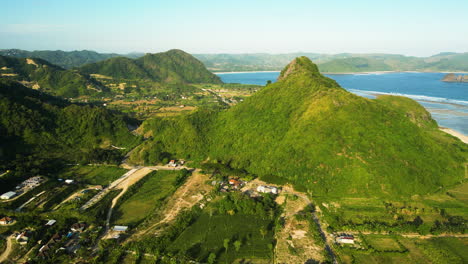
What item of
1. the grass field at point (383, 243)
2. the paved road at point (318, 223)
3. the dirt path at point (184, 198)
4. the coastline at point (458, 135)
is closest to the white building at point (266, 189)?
the paved road at point (318, 223)

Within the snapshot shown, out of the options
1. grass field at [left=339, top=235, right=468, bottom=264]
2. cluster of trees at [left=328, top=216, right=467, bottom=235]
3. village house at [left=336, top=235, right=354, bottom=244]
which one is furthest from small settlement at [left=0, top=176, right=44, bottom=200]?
grass field at [left=339, top=235, right=468, bottom=264]

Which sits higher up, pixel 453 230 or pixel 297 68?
pixel 297 68

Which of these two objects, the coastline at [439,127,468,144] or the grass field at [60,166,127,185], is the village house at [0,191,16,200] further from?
the coastline at [439,127,468,144]

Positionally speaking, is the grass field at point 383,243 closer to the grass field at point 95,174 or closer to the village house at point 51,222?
the village house at point 51,222

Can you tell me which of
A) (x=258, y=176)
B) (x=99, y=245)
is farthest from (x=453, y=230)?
(x=99, y=245)

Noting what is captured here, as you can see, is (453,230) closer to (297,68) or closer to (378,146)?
(378,146)

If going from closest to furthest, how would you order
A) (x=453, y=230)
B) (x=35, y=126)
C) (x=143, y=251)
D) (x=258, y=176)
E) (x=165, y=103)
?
(x=143, y=251) < (x=453, y=230) < (x=258, y=176) < (x=35, y=126) < (x=165, y=103)
